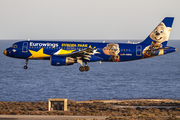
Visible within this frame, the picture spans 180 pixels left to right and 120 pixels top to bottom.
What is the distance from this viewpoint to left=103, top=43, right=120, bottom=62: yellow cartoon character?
60.4 metres

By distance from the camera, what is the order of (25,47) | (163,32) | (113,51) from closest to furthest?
(25,47), (113,51), (163,32)

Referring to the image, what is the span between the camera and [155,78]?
165 m

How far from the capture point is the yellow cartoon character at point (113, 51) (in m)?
60.4

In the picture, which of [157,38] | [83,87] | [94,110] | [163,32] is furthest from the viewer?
[83,87]

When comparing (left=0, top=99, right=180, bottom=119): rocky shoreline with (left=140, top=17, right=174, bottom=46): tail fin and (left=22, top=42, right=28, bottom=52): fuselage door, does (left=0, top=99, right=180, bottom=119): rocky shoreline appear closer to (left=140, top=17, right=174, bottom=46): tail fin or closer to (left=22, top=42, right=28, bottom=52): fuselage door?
(left=22, top=42, right=28, bottom=52): fuselage door

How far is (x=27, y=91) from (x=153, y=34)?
72418 millimetres

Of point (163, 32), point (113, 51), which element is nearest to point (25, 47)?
point (113, 51)

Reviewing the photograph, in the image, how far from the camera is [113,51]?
199 ft

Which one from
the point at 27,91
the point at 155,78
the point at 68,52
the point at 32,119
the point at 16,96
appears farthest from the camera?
the point at 155,78

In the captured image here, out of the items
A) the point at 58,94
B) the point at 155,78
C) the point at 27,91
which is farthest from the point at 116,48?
the point at 155,78

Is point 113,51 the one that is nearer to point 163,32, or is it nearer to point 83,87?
point 163,32

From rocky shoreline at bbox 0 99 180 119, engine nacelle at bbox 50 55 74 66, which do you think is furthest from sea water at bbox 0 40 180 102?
engine nacelle at bbox 50 55 74 66

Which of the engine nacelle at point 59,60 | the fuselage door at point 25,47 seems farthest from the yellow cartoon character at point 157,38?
the fuselage door at point 25,47

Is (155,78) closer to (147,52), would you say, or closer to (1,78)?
(1,78)
